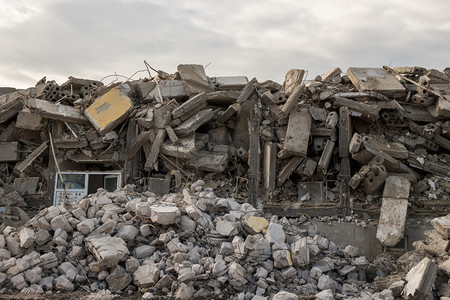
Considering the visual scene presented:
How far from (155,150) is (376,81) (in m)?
6.30

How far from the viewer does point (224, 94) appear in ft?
37.7

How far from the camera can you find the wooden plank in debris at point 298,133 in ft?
→ 33.1

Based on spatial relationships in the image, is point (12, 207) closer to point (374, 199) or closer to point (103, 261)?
point (103, 261)

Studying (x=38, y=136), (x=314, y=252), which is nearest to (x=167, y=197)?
(x=314, y=252)

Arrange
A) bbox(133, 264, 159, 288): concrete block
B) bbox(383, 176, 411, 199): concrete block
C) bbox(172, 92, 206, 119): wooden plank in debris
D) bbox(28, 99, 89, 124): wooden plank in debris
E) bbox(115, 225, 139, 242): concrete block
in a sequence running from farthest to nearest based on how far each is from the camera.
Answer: bbox(28, 99, 89, 124): wooden plank in debris → bbox(172, 92, 206, 119): wooden plank in debris → bbox(383, 176, 411, 199): concrete block → bbox(115, 225, 139, 242): concrete block → bbox(133, 264, 159, 288): concrete block

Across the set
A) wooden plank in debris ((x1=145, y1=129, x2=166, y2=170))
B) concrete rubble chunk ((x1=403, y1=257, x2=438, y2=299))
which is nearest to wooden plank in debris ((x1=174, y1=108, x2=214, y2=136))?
wooden plank in debris ((x1=145, y1=129, x2=166, y2=170))

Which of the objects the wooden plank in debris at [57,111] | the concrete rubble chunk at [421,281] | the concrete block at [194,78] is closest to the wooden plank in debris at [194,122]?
the concrete block at [194,78]

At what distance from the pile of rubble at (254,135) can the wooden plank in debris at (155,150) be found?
3 centimetres

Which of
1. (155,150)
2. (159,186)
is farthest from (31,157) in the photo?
(159,186)

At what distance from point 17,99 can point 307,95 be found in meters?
8.77

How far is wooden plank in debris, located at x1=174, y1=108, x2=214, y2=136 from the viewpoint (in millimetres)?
11078

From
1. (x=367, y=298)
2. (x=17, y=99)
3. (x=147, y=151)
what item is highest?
(x=17, y=99)

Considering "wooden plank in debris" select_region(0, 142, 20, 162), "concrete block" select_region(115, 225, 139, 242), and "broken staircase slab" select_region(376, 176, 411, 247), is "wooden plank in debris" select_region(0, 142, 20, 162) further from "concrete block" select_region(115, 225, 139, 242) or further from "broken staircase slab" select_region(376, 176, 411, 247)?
"broken staircase slab" select_region(376, 176, 411, 247)

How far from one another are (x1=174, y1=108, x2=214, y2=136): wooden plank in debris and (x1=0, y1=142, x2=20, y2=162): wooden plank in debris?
5.28m
